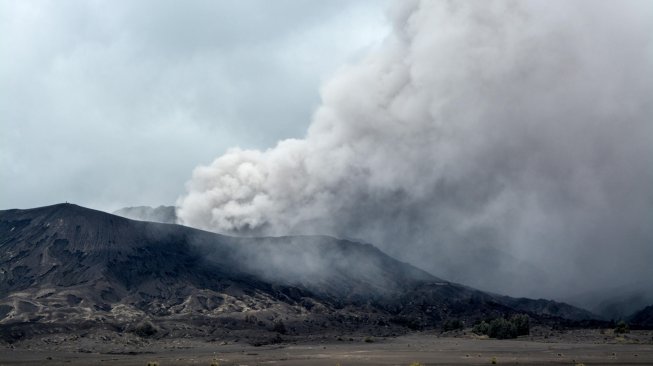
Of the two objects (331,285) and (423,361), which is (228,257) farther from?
(423,361)

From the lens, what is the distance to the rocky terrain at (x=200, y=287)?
90.1 m

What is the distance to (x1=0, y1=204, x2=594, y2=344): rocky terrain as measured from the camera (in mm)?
90062

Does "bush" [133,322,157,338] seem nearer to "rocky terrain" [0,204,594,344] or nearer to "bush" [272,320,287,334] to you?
"rocky terrain" [0,204,594,344]

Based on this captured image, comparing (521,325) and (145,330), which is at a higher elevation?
(521,325)

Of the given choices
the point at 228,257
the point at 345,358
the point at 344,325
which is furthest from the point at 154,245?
the point at 345,358

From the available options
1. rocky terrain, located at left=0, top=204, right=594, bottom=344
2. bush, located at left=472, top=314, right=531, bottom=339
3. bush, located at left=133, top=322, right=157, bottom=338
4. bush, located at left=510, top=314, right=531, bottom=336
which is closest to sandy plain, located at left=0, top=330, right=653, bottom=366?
bush, located at left=133, top=322, right=157, bottom=338

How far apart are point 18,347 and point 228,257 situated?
3033 inches

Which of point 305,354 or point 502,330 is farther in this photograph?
point 502,330

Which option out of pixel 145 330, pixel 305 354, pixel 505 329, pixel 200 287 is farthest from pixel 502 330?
pixel 200 287

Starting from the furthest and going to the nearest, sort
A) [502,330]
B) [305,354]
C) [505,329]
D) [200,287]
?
[200,287] < [505,329] < [502,330] < [305,354]

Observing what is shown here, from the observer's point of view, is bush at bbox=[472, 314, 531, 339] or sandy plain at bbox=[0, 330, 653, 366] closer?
sandy plain at bbox=[0, 330, 653, 366]

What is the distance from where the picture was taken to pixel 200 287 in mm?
119625

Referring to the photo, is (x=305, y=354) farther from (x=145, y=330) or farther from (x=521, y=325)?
(x=521, y=325)

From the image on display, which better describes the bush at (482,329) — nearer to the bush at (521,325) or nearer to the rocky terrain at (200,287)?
the bush at (521,325)
